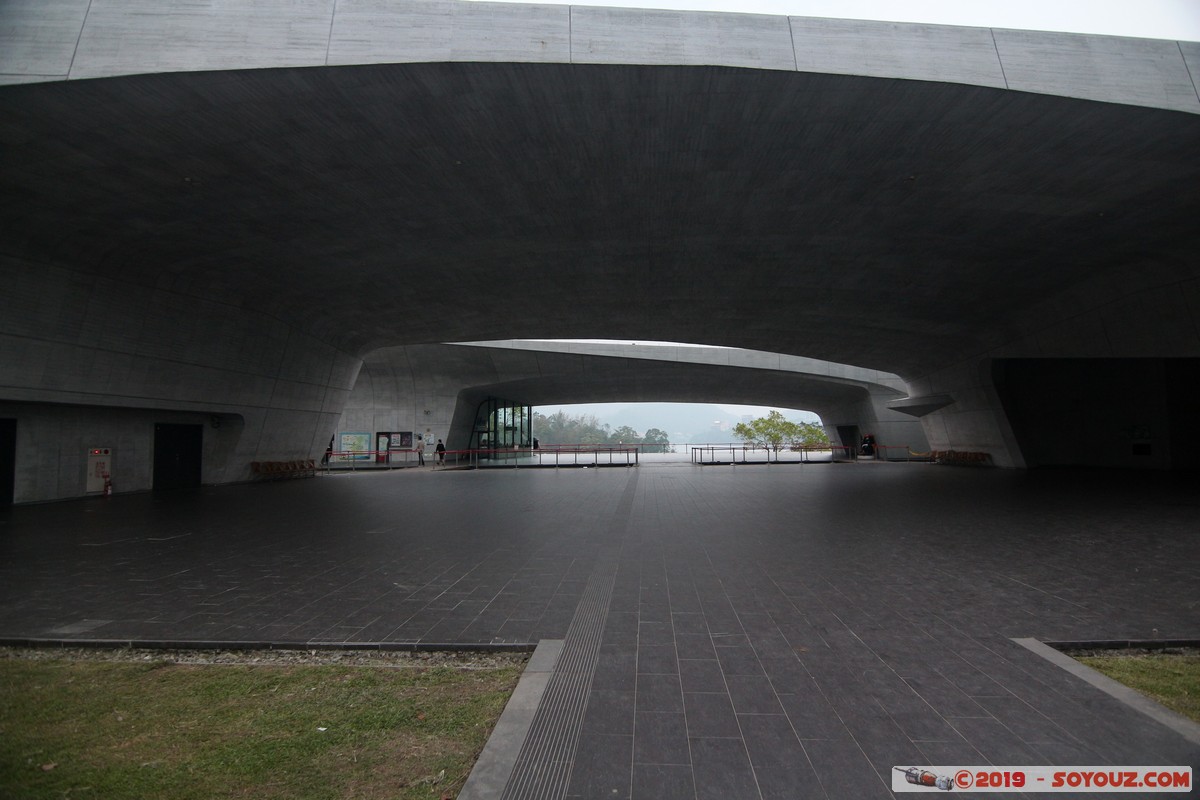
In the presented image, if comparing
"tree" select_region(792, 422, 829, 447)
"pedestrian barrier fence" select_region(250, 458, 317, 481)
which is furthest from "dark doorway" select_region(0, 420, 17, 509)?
"tree" select_region(792, 422, 829, 447)

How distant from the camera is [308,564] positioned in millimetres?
7277

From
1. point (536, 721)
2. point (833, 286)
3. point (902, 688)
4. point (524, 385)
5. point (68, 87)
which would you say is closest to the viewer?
point (536, 721)

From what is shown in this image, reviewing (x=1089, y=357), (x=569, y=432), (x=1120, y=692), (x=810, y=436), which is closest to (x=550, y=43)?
(x=1120, y=692)

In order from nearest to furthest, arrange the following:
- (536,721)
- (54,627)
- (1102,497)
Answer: (536,721)
(54,627)
(1102,497)

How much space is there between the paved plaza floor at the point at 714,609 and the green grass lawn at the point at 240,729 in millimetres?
473

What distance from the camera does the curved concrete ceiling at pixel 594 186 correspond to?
294 inches

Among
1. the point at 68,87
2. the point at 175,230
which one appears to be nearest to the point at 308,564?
the point at 68,87

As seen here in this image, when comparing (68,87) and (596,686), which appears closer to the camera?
(596,686)

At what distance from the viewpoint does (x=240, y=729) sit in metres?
3.16

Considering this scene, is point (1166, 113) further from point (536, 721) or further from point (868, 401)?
point (868, 401)

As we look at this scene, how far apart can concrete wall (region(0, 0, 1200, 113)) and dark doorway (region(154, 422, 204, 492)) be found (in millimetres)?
12865

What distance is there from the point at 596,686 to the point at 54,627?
15.3 ft

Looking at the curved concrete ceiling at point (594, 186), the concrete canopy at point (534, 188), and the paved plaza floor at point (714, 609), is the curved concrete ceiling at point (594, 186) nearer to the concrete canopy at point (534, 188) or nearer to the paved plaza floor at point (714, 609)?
the concrete canopy at point (534, 188)

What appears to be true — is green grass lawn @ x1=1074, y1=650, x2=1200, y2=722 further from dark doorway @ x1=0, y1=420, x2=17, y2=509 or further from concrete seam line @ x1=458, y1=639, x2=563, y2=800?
dark doorway @ x1=0, y1=420, x2=17, y2=509
